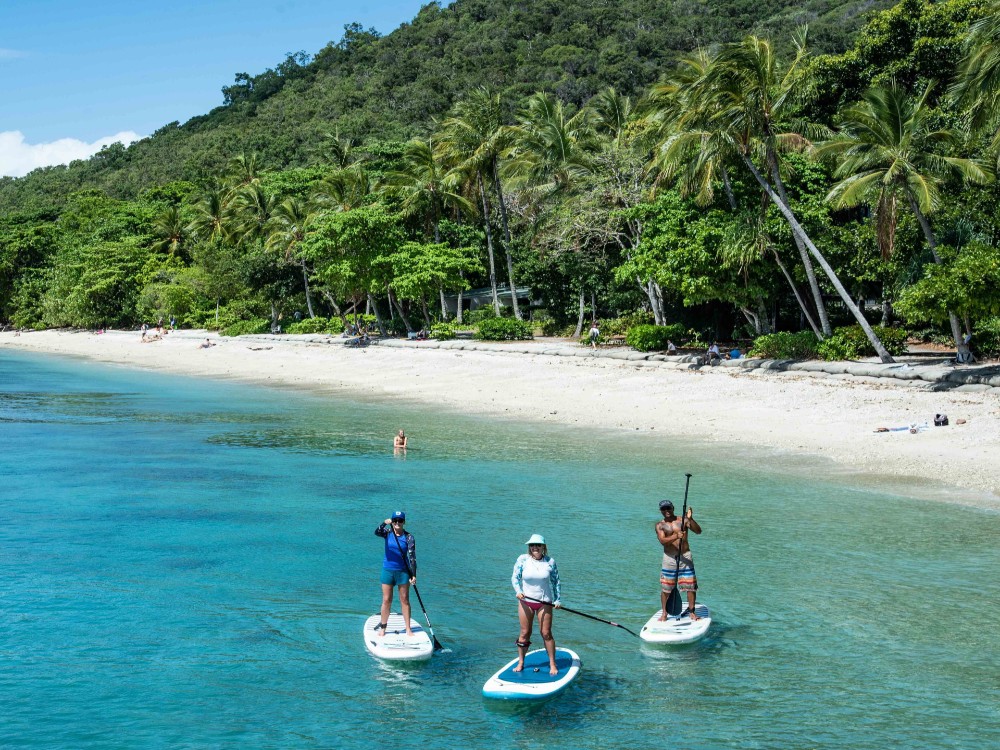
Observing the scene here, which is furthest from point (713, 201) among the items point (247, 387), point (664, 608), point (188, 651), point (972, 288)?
point (188, 651)

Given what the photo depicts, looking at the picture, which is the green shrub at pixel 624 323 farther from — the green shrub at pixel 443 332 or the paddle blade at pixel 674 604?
the paddle blade at pixel 674 604

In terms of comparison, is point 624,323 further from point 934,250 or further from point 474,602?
point 474,602

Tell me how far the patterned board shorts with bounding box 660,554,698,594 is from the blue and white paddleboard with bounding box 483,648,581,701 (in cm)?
173

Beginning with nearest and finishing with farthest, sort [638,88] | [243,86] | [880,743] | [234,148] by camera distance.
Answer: [880,743], [638,88], [234,148], [243,86]

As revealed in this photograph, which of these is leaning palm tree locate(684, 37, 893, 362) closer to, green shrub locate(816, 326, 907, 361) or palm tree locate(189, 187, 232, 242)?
green shrub locate(816, 326, 907, 361)

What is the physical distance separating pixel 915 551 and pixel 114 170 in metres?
150

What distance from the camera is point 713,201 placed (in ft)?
119

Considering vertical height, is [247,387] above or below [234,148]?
below

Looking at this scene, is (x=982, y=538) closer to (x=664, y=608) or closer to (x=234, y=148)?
(x=664, y=608)

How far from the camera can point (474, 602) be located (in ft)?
Result: 43.5

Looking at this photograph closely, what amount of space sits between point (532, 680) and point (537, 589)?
1.04m

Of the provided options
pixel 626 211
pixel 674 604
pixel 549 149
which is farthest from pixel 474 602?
pixel 549 149

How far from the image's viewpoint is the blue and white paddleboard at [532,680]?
9.88 m

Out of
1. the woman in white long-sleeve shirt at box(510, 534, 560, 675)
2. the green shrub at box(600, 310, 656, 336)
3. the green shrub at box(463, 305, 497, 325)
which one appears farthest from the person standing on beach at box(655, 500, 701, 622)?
A: the green shrub at box(463, 305, 497, 325)
